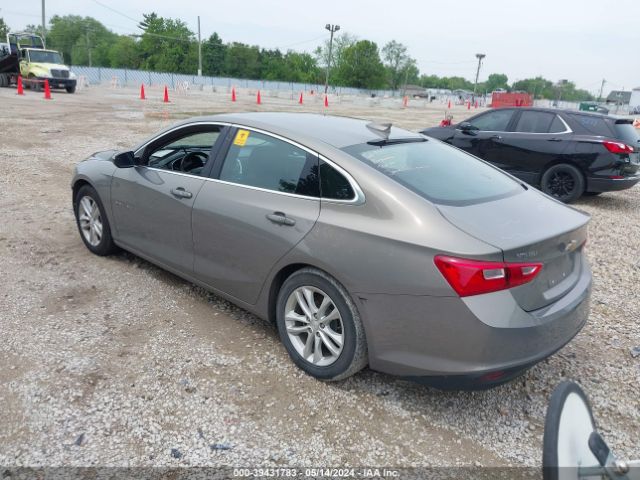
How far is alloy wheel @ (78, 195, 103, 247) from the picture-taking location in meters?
4.92

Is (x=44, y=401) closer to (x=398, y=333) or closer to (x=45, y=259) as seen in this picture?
(x=398, y=333)

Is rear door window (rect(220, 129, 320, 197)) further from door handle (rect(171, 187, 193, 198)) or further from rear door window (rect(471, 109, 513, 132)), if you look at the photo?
rear door window (rect(471, 109, 513, 132))

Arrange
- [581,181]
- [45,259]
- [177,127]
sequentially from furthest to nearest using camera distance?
[581,181] → [45,259] → [177,127]

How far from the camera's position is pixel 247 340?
3629mm

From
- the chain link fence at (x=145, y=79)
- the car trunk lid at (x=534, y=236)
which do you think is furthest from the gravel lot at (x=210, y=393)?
the chain link fence at (x=145, y=79)

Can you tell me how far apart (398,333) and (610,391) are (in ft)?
5.31

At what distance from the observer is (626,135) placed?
8.16m

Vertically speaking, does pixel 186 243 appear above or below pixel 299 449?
above

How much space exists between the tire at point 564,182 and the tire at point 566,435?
719cm

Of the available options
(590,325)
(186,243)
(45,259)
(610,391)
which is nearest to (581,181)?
(590,325)

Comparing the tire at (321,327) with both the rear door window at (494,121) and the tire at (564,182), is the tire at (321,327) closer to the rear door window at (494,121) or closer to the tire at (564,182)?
the tire at (564,182)

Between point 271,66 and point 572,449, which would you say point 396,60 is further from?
point 572,449

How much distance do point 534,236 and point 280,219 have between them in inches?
57.0

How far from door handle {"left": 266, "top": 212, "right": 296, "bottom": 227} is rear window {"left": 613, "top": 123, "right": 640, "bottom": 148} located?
280 inches
